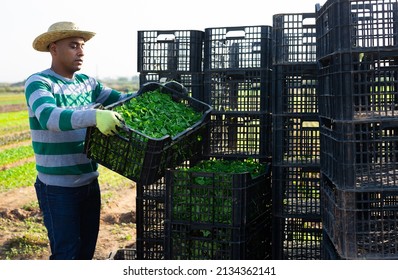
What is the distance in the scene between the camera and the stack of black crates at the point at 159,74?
15.9 feet

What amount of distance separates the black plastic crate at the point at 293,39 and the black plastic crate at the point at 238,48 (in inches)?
8.8

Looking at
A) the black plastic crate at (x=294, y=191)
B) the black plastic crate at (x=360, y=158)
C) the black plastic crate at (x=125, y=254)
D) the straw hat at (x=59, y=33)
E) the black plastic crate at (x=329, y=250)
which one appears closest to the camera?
the black plastic crate at (x=360, y=158)

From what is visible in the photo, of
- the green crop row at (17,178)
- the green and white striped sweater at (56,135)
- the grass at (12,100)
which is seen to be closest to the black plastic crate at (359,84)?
the green and white striped sweater at (56,135)

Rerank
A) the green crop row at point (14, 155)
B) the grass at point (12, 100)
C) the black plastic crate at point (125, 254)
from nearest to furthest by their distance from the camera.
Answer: the black plastic crate at point (125, 254)
the green crop row at point (14, 155)
the grass at point (12, 100)

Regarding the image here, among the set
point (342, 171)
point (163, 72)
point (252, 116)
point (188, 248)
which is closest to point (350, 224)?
point (342, 171)

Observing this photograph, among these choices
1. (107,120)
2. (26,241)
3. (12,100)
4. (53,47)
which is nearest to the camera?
A: (107,120)

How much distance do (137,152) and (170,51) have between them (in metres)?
1.64

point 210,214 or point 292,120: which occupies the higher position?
point 292,120

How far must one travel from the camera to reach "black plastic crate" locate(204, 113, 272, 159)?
191 inches

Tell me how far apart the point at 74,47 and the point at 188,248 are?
180 centimetres

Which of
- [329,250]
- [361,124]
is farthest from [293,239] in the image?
[361,124]

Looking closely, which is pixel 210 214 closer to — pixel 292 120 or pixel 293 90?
pixel 292 120

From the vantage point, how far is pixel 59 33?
4207 millimetres

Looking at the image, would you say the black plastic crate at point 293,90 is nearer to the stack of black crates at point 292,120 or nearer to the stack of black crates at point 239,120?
the stack of black crates at point 292,120
